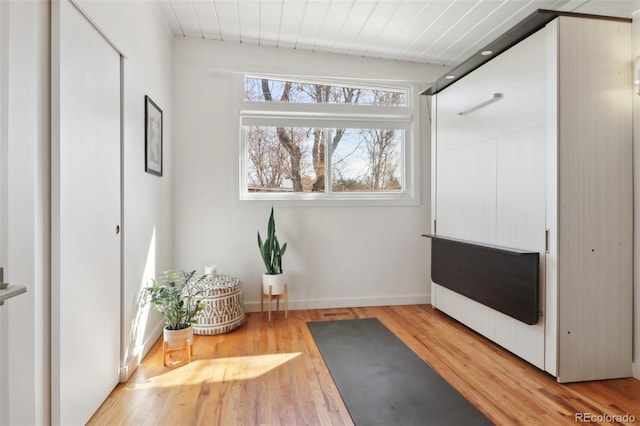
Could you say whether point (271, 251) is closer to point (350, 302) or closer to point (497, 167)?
point (350, 302)

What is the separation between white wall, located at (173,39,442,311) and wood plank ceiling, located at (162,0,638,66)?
0.18m

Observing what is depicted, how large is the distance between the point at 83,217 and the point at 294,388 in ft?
4.60

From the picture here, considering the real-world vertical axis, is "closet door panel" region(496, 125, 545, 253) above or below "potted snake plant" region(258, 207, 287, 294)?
above

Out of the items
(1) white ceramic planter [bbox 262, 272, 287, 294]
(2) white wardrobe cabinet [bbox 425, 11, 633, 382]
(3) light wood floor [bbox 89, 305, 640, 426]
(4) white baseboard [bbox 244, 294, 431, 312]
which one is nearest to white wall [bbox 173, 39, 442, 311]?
(4) white baseboard [bbox 244, 294, 431, 312]

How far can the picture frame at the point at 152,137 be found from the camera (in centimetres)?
245

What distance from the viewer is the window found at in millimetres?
3422

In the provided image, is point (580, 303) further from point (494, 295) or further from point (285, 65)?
point (285, 65)

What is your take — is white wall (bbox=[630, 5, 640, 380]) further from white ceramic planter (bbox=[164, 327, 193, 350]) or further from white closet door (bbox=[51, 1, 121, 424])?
white closet door (bbox=[51, 1, 121, 424])

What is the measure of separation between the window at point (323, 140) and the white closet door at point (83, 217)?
1528 millimetres

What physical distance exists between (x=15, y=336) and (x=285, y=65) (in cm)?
305

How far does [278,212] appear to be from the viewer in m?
3.40

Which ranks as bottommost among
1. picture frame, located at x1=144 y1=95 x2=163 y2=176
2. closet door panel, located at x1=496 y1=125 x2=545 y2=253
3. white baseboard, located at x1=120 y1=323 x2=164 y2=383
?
white baseboard, located at x1=120 y1=323 x2=164 y2=383

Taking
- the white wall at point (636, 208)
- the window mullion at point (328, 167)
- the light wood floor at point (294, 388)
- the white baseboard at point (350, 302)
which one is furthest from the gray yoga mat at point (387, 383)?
the window mullion at point (328, 167)

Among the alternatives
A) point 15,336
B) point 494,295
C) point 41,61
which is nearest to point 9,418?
point 15,336
